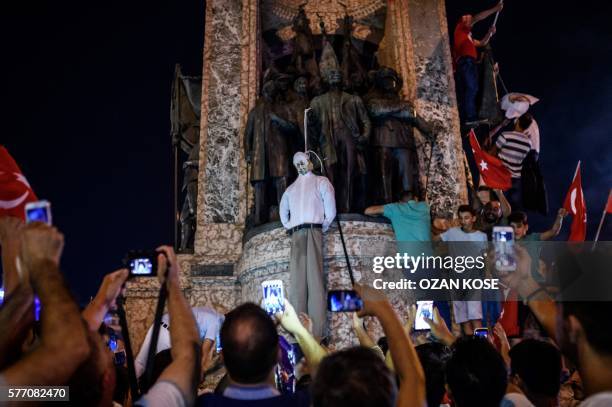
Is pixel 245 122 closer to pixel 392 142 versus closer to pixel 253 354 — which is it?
pixel 392 142

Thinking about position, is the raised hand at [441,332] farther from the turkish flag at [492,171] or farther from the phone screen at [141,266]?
the turkish flag at [492,171]

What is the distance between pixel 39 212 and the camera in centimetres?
195

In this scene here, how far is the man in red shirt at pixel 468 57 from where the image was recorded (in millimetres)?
11609

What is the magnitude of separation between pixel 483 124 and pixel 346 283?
18.5 feet

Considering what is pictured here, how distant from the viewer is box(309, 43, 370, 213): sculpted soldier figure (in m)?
9.23

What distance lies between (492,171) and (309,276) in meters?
4.24

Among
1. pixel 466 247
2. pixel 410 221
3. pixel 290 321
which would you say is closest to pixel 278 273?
pixel 410 221

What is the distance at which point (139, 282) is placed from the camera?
10.6 metres

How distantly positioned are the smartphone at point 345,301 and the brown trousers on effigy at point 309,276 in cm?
442

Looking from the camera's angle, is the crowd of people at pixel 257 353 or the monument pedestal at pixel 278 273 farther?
the monument pedestal at pixel 278 273

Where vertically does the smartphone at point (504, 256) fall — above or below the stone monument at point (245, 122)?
below

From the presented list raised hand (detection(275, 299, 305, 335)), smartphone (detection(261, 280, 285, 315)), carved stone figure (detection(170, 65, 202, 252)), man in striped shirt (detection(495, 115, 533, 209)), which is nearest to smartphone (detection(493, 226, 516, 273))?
raised hand (detection(275, 299, 305, 335))

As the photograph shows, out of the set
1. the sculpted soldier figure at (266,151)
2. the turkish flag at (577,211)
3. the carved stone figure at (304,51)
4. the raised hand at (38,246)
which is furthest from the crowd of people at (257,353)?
the carved stone figure at (304,51)

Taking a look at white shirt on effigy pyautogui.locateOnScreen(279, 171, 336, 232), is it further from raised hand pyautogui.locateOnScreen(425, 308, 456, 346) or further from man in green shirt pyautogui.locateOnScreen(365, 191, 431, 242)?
raised hand pyautogui.locateOnScreen(425, 308, 456, 346)
